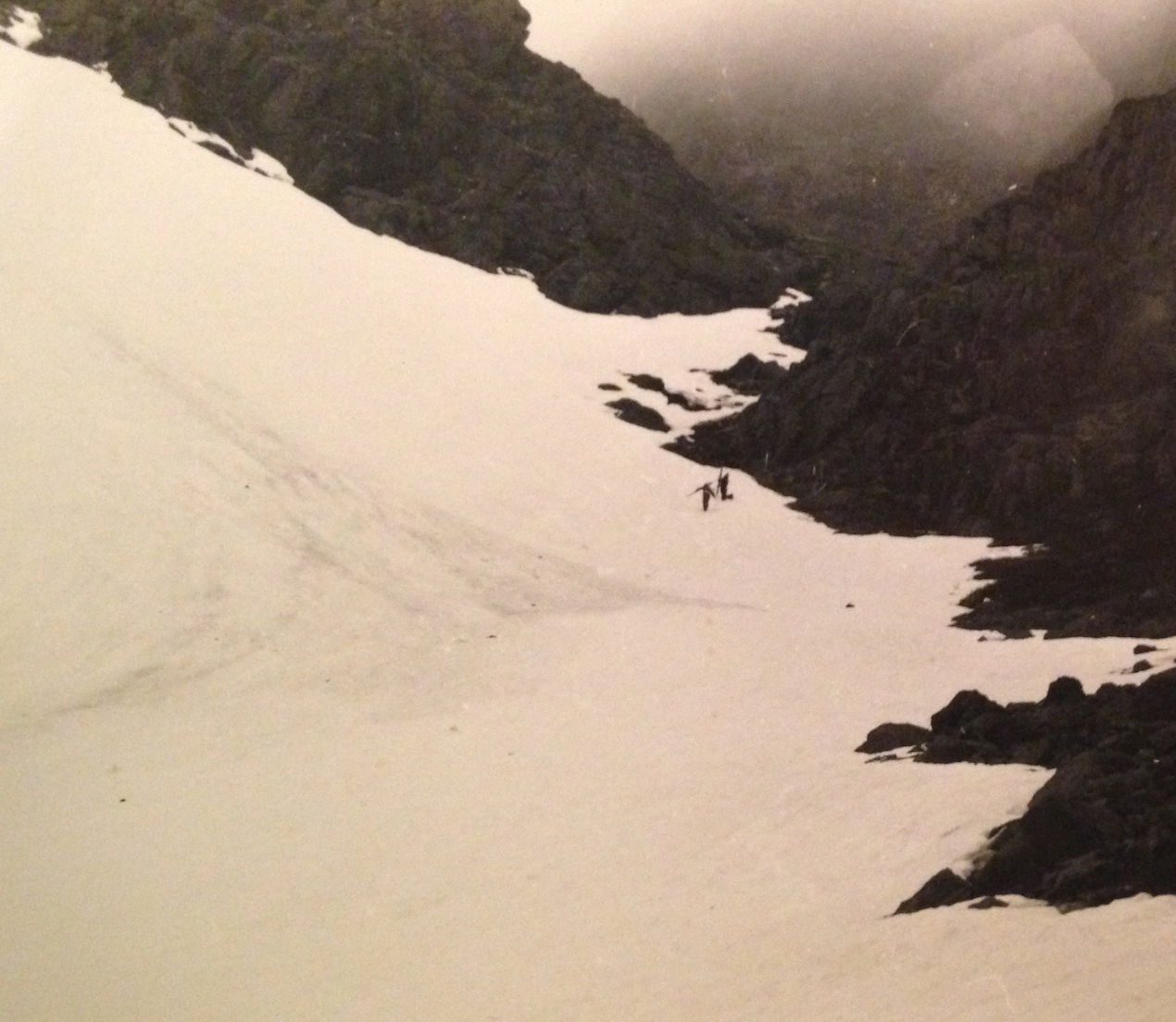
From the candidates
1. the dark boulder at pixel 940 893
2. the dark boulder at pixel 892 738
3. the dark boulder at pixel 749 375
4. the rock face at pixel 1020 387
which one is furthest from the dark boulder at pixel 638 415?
the dark boulder at pixel 940 893

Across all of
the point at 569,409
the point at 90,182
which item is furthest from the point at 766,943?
the point at 90,182

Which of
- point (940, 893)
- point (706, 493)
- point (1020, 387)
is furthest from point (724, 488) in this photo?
point (940, 893)

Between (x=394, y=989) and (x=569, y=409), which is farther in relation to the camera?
(x=569, y=409)

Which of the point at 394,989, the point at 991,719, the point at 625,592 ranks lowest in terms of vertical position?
the point at 394,989

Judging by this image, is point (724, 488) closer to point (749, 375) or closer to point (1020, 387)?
point (1020, 387)

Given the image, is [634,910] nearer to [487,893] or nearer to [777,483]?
[487,893]

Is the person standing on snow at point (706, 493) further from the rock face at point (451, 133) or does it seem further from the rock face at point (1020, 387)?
the rock face at point (451, 133)
